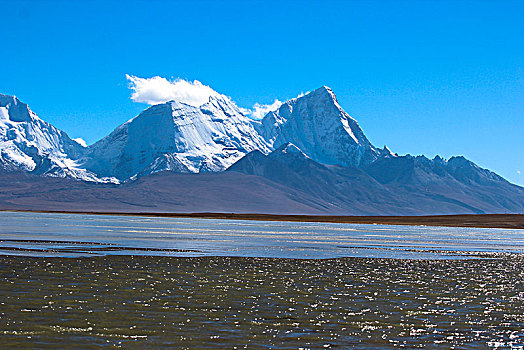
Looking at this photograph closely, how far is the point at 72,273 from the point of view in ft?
113

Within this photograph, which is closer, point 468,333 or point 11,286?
point 468,333

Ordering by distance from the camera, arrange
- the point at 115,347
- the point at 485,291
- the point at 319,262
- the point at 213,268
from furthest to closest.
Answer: the point at 319,262 < the point at 213,268 < the point at 485,291 < the point at 115,347

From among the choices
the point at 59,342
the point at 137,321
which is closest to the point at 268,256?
the point at 137,321

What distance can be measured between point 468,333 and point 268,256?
98.0ft

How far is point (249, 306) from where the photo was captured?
25.5 m

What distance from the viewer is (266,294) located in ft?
95.1

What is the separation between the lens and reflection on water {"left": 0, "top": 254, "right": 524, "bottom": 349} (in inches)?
777

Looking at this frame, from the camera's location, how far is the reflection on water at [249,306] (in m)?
19.7

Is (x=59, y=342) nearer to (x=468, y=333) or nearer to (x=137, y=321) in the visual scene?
(x=137, y=321)

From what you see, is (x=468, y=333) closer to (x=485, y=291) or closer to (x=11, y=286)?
(x=485, y=291)

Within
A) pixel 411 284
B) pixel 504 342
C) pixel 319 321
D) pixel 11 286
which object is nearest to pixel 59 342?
pixel 319 321

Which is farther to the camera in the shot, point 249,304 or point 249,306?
point 249,304

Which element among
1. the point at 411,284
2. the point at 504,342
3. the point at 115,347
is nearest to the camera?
the point at 115,347

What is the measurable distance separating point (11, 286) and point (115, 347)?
1266 centimetres
